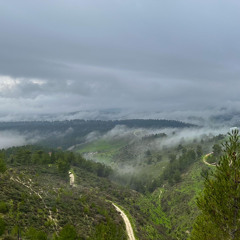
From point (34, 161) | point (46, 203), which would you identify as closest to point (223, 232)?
point (46, 203)

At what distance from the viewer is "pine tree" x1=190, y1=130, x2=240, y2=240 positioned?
21.4 m

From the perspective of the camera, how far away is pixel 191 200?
10319 centimetres

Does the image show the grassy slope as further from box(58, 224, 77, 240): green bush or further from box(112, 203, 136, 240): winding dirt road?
box(112, 203, 136, 240): winding dirt road

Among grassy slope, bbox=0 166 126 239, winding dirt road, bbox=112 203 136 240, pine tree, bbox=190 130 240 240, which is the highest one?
pine tree, bbox=190 130 240 240

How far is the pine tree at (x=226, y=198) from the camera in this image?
70.3 ft

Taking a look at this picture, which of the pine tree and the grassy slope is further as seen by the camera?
the grassy slope

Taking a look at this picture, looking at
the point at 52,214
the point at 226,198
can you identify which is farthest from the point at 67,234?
the point at 226,198

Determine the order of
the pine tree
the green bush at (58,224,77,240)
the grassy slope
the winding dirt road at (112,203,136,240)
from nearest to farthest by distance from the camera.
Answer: the pine tree
the green bush at (58,224,77,240)
the grassy slope
the winding dirt road at (112,203,136,240)

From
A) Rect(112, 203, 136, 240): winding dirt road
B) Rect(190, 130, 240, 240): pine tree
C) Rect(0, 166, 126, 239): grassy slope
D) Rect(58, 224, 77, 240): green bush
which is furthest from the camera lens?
Rect(112, 203, 136, 240): winding dirt road

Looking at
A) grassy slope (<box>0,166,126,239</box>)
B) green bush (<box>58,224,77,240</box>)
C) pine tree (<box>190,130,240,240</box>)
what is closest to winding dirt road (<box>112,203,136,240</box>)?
grassy slope (<box>0,166,126,239</box>)

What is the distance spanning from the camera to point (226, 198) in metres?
21.7

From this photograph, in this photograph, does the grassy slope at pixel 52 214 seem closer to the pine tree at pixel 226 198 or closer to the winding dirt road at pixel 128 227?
the winding dirt road at pixel 128 227

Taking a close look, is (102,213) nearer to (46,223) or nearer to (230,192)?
(46,223)

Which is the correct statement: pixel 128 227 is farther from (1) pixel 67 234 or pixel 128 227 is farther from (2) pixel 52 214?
(1) pixel 67 234
